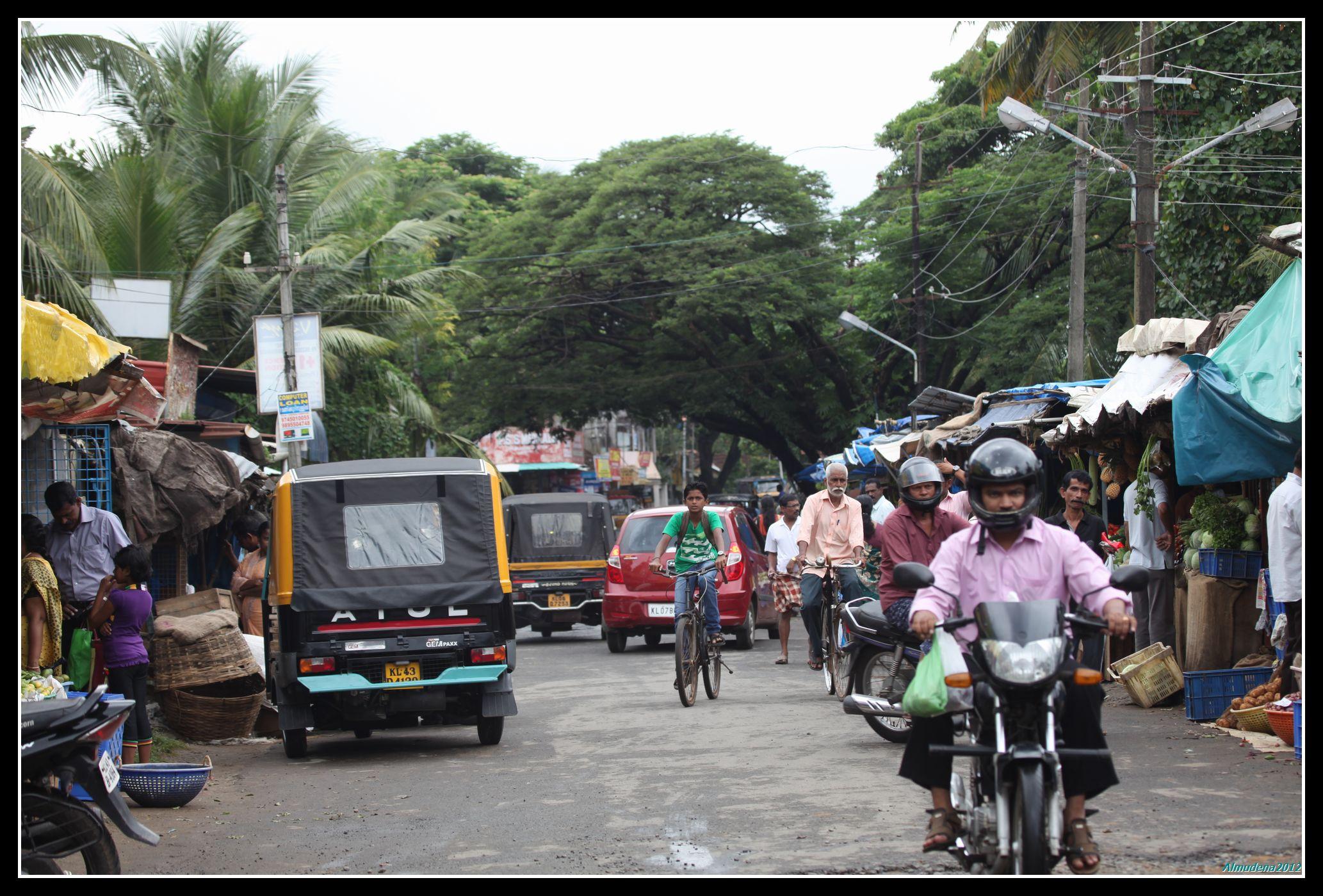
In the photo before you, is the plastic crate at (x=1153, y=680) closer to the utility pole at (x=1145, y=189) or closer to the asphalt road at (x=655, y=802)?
the asphalt road at (x=655, y=802)

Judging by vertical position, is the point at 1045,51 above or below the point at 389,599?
above

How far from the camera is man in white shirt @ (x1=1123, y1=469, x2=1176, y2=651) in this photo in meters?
12.0

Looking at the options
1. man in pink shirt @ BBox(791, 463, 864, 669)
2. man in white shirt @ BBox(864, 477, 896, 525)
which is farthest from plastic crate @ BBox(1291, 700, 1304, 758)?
man in white shirt @ BBox(864, 477, 896, 525)

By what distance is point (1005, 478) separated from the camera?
18.3 feet

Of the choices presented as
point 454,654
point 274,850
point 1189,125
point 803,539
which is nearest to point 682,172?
point 1189,125

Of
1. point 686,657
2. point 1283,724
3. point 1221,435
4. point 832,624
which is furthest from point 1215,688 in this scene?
point 686,657

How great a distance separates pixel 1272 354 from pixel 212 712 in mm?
8060

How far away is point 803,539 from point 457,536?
3339mm

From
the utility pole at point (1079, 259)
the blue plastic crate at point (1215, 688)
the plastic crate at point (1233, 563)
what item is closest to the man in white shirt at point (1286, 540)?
the blue plastic crate at point (1215, 688)

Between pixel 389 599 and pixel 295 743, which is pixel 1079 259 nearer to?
pixel 389 599

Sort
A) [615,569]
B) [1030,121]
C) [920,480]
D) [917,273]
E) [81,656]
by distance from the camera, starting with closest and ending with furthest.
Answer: [920,480] < [81,656] < [615,569] < [1030,121] < [917,273]

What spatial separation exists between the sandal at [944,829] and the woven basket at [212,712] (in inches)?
282

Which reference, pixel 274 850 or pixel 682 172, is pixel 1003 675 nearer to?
pixel 274 850
